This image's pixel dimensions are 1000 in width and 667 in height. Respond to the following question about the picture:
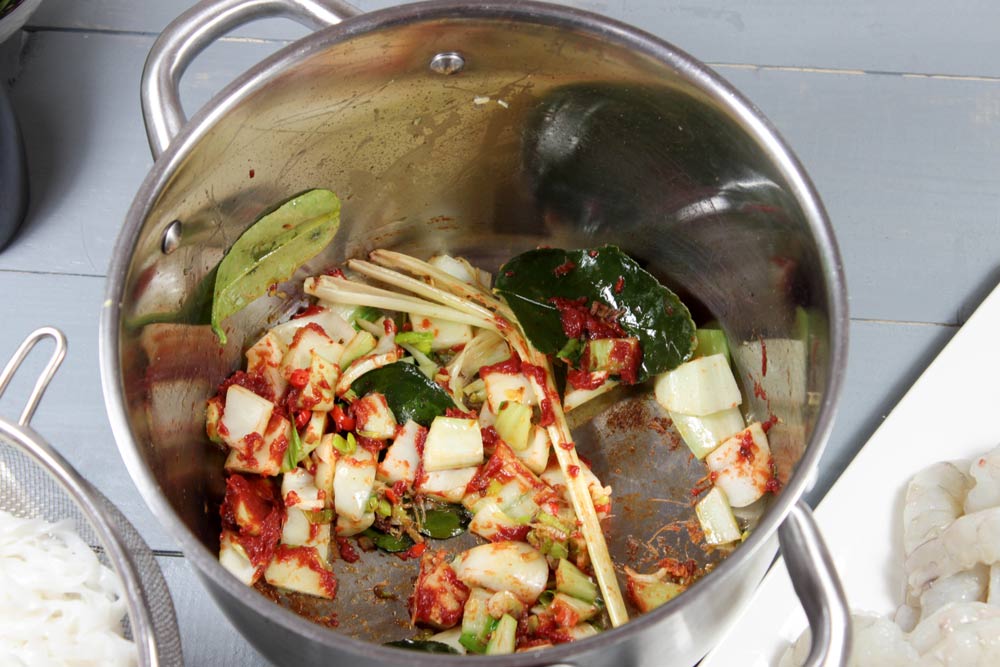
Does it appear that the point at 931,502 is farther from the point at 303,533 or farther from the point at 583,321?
the point at 303,533

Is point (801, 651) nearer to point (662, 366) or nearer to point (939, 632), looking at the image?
point (939, 632)

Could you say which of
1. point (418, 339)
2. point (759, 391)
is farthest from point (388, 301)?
point (759, 391)

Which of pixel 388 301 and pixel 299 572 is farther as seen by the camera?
pixel 388 301

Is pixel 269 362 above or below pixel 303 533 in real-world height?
above

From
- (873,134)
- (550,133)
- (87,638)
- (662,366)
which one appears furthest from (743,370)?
(87,638)

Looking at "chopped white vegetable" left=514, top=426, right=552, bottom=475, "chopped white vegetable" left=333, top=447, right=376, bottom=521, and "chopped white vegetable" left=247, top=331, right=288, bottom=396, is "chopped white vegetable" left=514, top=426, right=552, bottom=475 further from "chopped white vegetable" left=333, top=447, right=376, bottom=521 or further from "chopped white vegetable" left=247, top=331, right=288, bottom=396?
"chopped white vegetable" left=247, top=331, right=288, bottom=396

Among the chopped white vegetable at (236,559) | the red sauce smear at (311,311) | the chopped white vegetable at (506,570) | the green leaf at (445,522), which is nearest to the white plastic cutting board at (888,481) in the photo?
the chopped white vegetable at (506,570)

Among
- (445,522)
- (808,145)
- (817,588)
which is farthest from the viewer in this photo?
(808,145)
